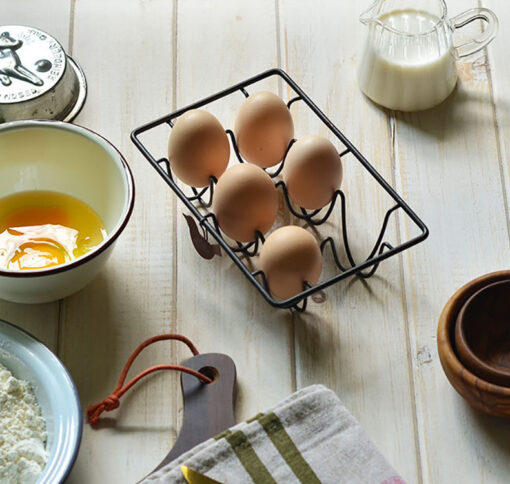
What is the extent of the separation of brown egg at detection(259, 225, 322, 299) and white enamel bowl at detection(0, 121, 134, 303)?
155mm

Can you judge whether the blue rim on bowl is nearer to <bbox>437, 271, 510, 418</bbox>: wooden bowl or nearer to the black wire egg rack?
the black wire egg rack

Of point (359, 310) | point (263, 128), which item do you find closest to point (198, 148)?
point (263, 128)

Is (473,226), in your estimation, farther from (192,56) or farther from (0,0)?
(0,0)

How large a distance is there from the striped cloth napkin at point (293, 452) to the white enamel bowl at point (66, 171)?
233mm

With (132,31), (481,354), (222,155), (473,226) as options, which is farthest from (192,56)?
(481,354)

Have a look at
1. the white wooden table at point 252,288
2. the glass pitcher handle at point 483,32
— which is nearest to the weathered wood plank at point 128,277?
the white wooden table at point 252,288

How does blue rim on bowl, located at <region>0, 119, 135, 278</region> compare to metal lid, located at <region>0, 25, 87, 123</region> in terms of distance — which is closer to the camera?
blue rim on bowl, located at <region>0, 119, 135, 278</region>

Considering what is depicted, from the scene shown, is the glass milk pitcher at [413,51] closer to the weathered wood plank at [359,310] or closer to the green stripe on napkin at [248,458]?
the weathered wood plank at [359,310]

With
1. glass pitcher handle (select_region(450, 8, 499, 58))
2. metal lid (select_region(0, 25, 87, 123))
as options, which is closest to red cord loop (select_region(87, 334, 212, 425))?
metal lid (select_region(0, 25, 87, 123))

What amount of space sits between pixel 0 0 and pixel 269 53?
0.40 m

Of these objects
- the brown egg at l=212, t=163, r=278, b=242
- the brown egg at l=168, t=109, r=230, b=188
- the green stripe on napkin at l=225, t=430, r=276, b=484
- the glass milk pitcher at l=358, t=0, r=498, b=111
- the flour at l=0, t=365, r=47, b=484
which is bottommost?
the green stripe on napkin at l=225, t=430, r=276, b=484

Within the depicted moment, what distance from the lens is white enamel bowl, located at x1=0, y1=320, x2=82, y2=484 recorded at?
821 mm

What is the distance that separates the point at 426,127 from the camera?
1.19 meters

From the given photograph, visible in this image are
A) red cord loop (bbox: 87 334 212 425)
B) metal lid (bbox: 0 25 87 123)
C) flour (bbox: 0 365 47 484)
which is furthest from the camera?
metal lid (bbox: 0 25 87 123)
